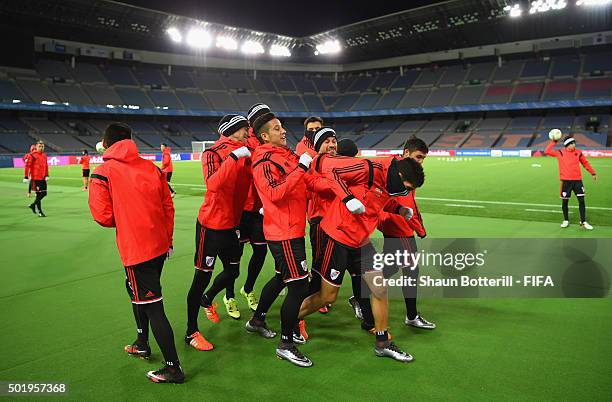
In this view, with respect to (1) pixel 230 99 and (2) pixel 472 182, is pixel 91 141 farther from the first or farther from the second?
(2) pixel 472 182

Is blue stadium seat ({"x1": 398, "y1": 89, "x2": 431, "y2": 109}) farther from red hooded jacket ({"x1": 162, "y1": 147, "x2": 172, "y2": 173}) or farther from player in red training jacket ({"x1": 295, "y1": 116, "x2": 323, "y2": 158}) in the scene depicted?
player in red training jacket ({"x1": 295, "y1": 116, "x2": 323, "y2": 158})

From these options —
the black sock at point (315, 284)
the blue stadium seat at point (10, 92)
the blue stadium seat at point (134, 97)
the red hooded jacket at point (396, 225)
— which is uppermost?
the blue stadium seat at point (134, 97)

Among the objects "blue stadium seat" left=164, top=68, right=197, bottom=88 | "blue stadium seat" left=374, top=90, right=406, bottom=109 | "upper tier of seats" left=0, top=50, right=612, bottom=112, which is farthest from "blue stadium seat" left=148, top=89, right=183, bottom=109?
"blue stadium seat" left=374, top=90, right=406, bottom=109

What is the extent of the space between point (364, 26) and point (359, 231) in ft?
184

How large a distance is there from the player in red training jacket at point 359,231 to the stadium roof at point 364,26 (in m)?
45.7

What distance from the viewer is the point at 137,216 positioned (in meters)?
3.72

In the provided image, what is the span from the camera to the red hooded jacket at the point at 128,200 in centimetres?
367

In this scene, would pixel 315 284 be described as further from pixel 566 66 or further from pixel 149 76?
pixel 566 66

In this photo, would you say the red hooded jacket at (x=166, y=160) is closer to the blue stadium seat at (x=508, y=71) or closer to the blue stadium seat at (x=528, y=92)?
the blue stadium seat at (x=528, y=92)

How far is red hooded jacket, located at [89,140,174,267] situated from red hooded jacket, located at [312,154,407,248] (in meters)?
1.59

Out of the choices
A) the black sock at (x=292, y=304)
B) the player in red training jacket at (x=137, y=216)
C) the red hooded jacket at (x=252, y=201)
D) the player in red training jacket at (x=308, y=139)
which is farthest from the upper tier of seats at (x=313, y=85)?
the black sock at (x=292, y=304)

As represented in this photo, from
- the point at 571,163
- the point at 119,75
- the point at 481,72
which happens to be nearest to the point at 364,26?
the point at 481,72

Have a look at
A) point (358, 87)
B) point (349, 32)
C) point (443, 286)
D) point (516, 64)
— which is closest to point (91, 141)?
point (349, 32)

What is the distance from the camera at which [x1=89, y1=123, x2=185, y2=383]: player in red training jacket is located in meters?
3.68
